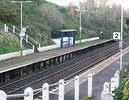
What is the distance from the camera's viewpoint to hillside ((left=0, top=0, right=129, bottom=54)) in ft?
160

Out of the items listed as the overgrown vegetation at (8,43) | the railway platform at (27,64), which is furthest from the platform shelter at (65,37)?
the overgrown vegetation at (8,43)

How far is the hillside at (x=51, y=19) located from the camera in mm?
48844

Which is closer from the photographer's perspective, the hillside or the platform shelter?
the hillside

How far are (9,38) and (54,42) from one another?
11045mm

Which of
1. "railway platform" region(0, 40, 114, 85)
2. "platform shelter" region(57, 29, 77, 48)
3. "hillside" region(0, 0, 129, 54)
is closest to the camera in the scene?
"railway platform" region(0, 40, 114, 85)

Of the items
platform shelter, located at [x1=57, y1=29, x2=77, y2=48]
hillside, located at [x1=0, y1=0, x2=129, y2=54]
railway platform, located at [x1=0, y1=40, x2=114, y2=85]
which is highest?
hillside, located at [x1=0, y1=0, x2=129, y2=54]

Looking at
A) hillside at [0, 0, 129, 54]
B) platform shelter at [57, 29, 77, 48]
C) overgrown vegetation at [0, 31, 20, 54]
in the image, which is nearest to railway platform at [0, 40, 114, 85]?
overgrown vegetation at [0, 31, 20, 54]

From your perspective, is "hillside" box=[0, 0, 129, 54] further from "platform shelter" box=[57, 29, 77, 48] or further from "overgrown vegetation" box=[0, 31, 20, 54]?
"overgrown vegetation" box=[0, 31, 20, 54]

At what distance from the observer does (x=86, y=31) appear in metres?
69.1

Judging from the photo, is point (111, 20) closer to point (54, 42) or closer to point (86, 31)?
point (86, 31)

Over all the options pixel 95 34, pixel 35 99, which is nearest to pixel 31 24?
pixel 95 34

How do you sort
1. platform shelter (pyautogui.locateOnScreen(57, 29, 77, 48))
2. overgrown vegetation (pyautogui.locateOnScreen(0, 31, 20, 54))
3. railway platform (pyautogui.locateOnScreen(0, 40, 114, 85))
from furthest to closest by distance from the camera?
platform shelter (pyautogui.locateOnScreen(57, 29, 77, 48))
overgrown vegetation (pyautogui.locateOnScreen(0, 31, 20, 54))
railway platform (pyautogui.locateOnScreen(0, 40, 114, 85))

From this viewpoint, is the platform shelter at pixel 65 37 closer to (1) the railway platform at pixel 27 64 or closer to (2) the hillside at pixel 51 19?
(2) the hillside at pixel 51 19

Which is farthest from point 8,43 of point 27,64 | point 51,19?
point 51,19
